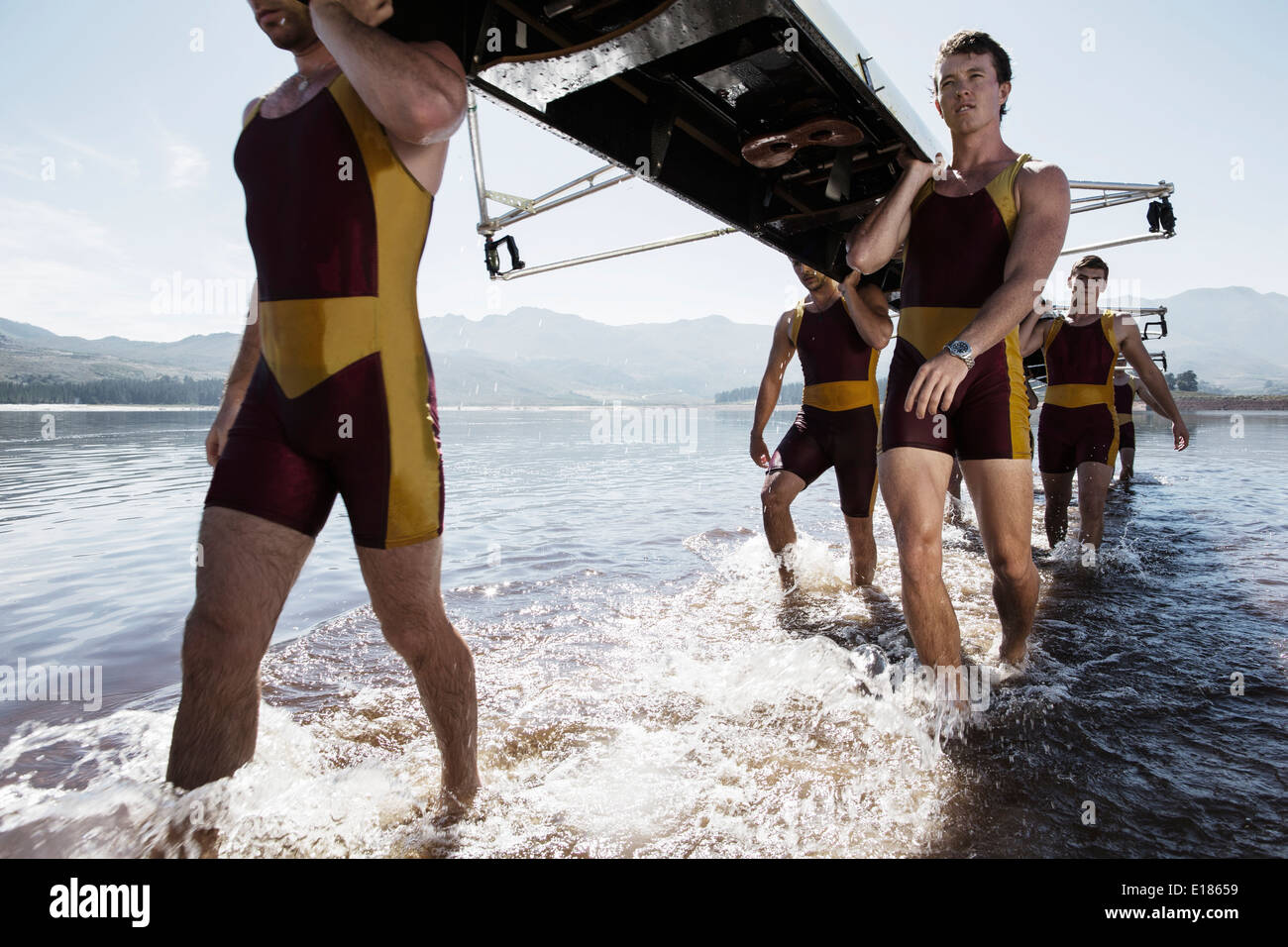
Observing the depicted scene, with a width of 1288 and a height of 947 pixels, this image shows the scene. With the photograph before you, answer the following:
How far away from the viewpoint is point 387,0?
1.91 metres

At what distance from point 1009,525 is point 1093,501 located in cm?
351

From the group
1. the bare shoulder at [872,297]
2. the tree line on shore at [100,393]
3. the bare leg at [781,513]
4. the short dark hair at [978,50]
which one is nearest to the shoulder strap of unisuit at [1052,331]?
the bare shoulder at [872,297]

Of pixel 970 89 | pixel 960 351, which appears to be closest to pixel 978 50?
pixel 970 89

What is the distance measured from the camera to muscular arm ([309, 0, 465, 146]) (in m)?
1.63

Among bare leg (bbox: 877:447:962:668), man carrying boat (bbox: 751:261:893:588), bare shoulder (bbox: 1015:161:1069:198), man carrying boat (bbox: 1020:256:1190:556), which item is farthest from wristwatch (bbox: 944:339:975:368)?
man carrying boat (bbox: 1020:256:1190:556)

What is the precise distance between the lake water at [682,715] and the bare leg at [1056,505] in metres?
0.41

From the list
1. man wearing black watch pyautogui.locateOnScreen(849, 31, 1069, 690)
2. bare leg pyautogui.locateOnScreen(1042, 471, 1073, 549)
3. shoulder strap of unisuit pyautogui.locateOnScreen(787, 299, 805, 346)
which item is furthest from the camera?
bare leg pyautogui.locateOnScreen(1042, 471, 1073, 549)

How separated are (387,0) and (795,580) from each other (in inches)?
162

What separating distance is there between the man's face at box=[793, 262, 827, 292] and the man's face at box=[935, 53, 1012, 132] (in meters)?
2.14

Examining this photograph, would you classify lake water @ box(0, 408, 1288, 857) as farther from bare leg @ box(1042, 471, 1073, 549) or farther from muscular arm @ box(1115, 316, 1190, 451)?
muscular arm @ box(1115, 316, 1190, 451)

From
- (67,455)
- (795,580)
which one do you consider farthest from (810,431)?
(67,455)

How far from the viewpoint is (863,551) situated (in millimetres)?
5004

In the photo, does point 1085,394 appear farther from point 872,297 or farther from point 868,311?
point 868,311

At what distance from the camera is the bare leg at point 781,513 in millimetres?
4898
